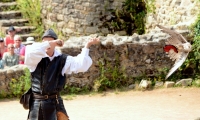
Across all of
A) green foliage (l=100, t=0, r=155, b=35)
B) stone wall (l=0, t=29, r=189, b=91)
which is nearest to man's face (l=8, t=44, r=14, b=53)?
stone wall (l=0, t=29, r=189, b=91)

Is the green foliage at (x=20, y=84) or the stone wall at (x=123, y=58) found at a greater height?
the stone wall at (x=123, y=58)

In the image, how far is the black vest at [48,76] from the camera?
19.0ft

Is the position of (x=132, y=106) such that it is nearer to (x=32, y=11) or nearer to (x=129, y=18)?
(x=129, y=18)

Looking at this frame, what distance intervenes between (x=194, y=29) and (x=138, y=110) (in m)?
2.28

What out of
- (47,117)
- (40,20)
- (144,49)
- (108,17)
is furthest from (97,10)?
(47,117)

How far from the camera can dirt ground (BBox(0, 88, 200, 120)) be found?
27.4 feet

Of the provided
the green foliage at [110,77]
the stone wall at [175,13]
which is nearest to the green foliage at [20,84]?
the green foliage at [110,77]

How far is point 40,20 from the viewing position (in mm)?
14656

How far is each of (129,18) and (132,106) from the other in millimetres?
4555

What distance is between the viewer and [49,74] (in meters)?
5.79

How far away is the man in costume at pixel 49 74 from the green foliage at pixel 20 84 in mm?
3740

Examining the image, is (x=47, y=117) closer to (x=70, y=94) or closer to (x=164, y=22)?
(x=70, y=94)

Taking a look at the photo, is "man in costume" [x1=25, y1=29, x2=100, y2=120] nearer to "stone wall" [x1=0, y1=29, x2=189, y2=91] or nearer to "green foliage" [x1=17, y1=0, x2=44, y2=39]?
"stone wall" [x1=0, y1=29, x2=189, y2=91]

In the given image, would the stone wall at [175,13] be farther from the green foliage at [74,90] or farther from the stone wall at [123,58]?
the green foliage at [74,90]
